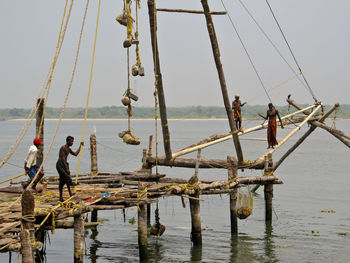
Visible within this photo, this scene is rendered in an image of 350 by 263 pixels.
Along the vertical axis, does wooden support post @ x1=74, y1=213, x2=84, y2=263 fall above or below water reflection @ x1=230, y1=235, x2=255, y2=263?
above

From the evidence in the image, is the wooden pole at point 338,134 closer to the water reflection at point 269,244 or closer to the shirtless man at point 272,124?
the shirtless man at point 272,124

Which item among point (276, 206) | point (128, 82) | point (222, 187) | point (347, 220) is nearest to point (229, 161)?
point (222, 187)

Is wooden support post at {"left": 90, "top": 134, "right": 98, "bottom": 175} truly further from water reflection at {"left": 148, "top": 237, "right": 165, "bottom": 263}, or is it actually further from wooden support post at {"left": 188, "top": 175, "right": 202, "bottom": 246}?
wooden support post at {"left": 188, "top": 175, "right": 202, "bottom": 246}

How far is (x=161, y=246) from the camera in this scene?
824 inches

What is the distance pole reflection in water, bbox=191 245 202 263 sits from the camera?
19034mm

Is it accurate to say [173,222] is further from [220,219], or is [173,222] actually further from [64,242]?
[64,242]

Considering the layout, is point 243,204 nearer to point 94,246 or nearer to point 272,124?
point 272,124

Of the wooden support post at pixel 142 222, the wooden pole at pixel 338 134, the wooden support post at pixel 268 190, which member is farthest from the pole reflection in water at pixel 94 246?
the wooden pole at pixel 338 134

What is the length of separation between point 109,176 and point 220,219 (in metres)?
6.61

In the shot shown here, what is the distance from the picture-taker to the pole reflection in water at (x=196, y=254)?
62.4 feet

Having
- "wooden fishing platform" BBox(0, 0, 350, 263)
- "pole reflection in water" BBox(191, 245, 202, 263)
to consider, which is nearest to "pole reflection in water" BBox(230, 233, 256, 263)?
"wooden fishing platform" BBox(0, 0, 350, 263)

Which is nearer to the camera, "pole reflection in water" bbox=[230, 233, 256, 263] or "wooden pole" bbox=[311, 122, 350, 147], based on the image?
"pole reflection in water" bbox=[230, 233, 256, 263]

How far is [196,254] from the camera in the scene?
19.5 meters

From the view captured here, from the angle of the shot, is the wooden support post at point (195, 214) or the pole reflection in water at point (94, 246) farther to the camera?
the pole reflection in water at point (94, 246)
